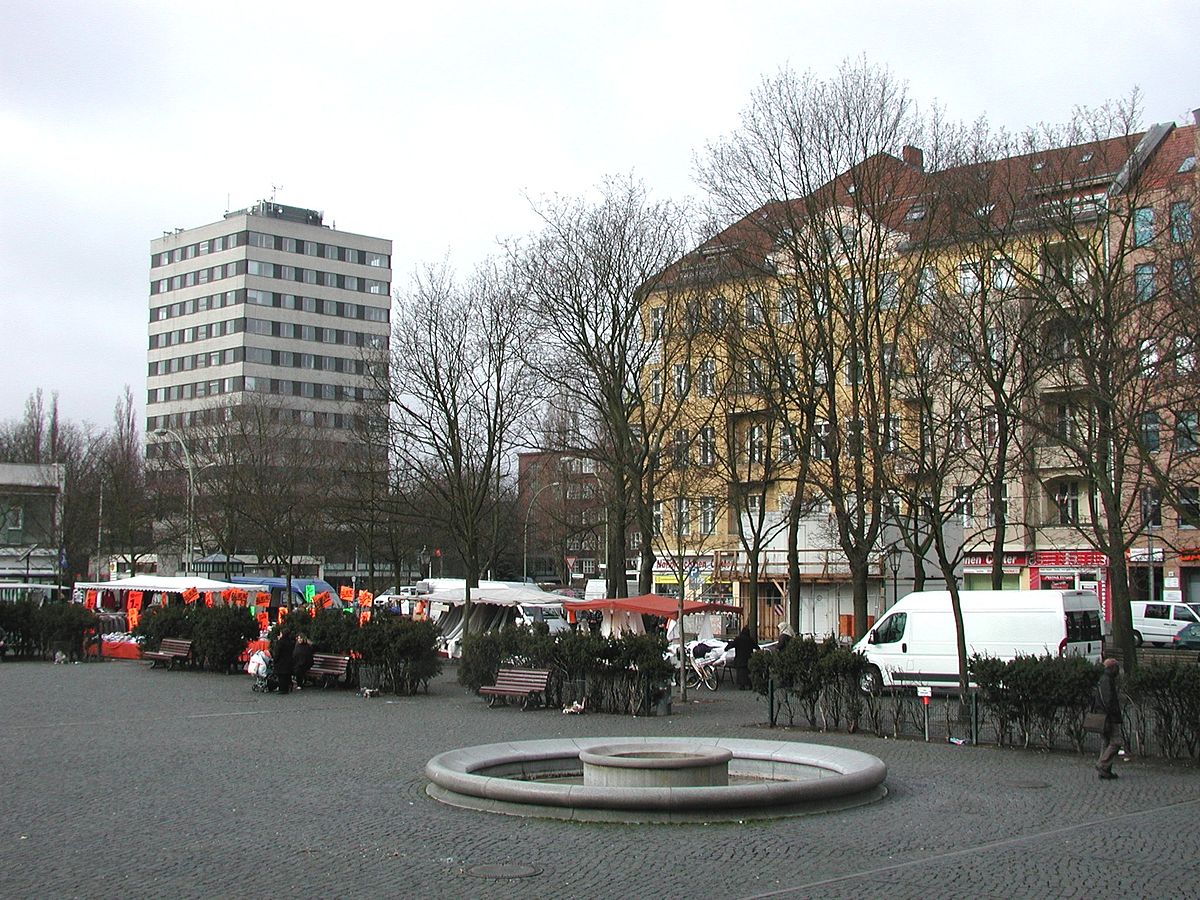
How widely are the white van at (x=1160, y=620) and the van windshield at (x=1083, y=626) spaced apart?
740 inches

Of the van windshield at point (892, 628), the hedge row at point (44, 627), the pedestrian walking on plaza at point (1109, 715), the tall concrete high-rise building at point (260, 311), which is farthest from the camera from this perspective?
the tall concrete high-rise building at point (260, 311)

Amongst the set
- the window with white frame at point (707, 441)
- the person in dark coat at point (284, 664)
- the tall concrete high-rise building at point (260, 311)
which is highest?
the tall concrete high-rise building at point (260, 311)

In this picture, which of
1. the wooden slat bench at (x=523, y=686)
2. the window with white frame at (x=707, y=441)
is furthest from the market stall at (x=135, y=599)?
the wooden slat bench at (x=523, y=686)

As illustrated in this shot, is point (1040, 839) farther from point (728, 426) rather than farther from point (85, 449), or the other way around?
point (85, 449)

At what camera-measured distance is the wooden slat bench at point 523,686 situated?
77.8 ft

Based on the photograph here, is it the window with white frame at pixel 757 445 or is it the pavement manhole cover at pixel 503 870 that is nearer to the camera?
the pavement manhole cover at pixel 503 870

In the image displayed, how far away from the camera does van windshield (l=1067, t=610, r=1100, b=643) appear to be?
2703 cm

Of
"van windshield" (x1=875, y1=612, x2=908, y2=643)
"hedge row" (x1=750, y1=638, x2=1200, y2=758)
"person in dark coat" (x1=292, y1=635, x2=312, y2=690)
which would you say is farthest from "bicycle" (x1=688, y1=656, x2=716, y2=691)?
"person in dark coat" (x1=292, y1=635, x2=312, y2=690)

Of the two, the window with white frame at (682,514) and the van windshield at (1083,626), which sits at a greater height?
the window with white frame at (682,514)

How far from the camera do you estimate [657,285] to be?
3666cm

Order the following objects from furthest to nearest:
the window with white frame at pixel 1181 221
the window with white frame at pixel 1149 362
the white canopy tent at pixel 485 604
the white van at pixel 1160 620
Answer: the white van at pixel 1160 620 < the white canopy tent at pixel 485 604 < the window with white frame at pixel 1149 362 < the window with white frame at pixel 1181 221

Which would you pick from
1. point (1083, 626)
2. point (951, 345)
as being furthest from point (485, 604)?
point (951, 345)

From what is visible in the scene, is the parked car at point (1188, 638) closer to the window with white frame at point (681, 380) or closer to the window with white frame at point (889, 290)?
the window with white frame at point (889, 290)

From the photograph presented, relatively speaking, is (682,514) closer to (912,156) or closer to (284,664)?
(912,156)
